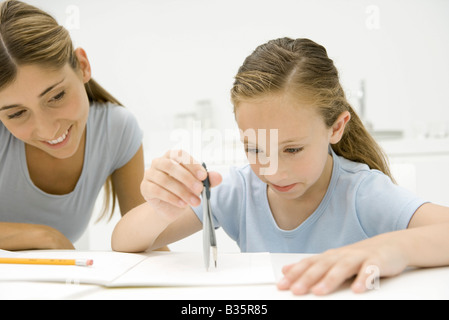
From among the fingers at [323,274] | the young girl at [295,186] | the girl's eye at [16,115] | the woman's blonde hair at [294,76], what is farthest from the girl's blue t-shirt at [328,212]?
the girl's eye at [16,115]

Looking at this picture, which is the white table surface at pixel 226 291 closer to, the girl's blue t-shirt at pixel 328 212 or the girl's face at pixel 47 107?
the girl's blue t-shirt at pixel 328 212

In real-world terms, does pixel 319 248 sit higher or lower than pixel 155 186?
lower

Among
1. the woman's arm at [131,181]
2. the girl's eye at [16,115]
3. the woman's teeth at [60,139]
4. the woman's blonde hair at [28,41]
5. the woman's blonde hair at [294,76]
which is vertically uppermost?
the woman's blonde hair at [28,41]

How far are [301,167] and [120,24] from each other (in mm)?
2155

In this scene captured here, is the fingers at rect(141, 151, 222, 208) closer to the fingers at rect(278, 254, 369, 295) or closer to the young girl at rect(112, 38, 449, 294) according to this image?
the young girl at rect(112, 38, 449, 294)

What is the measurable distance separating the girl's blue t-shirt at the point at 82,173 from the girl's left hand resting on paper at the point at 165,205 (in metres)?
0.30

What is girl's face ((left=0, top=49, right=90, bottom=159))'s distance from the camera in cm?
79

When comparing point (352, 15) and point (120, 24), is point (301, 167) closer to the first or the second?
point (352, 15)

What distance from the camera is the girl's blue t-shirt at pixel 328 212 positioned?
75 cm

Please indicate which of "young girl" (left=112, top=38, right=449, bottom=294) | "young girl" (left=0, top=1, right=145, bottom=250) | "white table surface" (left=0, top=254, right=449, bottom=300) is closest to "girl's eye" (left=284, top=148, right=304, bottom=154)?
"young girl" (left=112, top=38, right=449, bottom=294)

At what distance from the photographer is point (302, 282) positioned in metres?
0.47

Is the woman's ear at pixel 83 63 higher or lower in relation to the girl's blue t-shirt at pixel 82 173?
higher

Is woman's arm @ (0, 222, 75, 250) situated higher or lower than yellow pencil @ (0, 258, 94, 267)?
lower

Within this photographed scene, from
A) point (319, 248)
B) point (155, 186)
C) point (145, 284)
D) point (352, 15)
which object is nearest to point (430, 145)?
point (352, 15)
